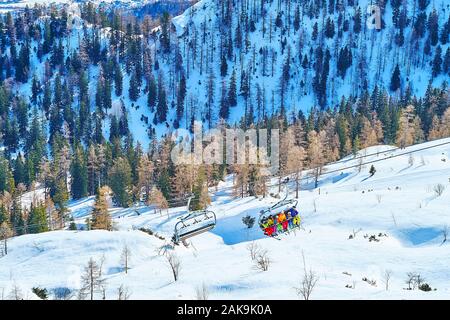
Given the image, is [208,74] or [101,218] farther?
[208,74]

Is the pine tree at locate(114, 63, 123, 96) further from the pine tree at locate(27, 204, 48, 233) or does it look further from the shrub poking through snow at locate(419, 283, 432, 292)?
the shrub poking through snow at locate(419, 283, 432, 292)

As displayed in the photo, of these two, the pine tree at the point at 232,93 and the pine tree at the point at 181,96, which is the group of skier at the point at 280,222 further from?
the pine tree at the point at 232,93

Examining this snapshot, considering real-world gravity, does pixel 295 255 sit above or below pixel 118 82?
above

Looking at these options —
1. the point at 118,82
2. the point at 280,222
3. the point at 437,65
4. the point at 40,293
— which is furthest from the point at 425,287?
the point at 437,65

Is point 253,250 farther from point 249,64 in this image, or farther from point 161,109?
point 249,64

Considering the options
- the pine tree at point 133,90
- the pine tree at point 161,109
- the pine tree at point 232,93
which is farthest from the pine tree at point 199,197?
the pine tree at point 133,90
